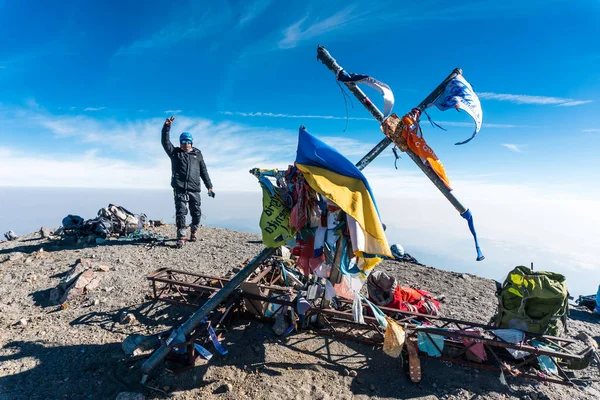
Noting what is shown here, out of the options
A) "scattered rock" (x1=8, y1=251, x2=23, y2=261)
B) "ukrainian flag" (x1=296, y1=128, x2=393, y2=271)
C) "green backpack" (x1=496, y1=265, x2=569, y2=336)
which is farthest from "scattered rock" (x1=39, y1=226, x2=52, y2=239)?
"green backpack" (x1=496, y1=265, x2=569, y2=336)

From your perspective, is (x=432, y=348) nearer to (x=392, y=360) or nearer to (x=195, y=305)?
(x=392, y=360)

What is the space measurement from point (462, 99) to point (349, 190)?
6.15ft

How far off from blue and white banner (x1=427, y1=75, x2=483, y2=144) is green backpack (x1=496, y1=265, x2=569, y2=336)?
3.60 meters

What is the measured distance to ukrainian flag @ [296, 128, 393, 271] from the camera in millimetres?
3541

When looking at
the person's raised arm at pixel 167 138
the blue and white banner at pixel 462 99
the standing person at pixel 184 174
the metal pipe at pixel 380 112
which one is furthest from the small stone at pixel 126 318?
the blue and white banner at pixel 462 99

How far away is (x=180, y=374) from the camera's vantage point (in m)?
4.84

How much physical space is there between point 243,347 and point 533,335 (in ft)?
18.0

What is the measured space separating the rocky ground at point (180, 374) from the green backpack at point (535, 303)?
0.98 m

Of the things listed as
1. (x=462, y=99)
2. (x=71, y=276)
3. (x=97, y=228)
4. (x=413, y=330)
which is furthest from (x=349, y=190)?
(x=97, y=228)

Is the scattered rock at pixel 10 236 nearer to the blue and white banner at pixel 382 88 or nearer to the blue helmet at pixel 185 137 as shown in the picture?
the blue helmet at pixel 185 137

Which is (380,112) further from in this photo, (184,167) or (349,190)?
(184,167)

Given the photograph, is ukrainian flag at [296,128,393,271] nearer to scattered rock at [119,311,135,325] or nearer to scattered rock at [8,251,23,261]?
scattered rock at [119,311,135,325]

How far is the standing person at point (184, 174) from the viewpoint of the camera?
1062 cm

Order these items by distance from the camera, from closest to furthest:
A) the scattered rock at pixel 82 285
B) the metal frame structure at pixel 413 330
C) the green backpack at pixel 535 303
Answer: the metal frame structure at pixel 413 330
the green backpack at pixel 535 303
the scattered rock at pixel 82 285
